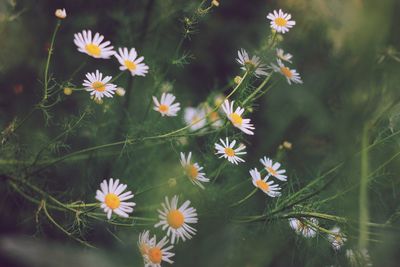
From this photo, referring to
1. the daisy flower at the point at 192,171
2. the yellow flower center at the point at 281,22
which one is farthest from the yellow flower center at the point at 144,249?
the yellow flower center at the point at 281,22

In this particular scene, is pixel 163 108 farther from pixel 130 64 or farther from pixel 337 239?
pixel 337 239

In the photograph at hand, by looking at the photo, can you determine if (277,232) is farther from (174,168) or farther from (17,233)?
(17,233)

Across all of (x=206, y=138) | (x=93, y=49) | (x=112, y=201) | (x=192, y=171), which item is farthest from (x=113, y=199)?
(x=206, y=138)

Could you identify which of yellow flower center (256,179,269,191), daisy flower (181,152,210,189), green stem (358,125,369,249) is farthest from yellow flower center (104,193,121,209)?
green stem (358,125,369,249)

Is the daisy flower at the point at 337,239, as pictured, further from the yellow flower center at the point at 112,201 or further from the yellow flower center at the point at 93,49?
the yellow flower center at the point at 93,49

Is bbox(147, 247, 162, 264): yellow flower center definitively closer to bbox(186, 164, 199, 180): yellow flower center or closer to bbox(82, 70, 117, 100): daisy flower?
bbox(186, 164, 199, 180): yellow flower center
